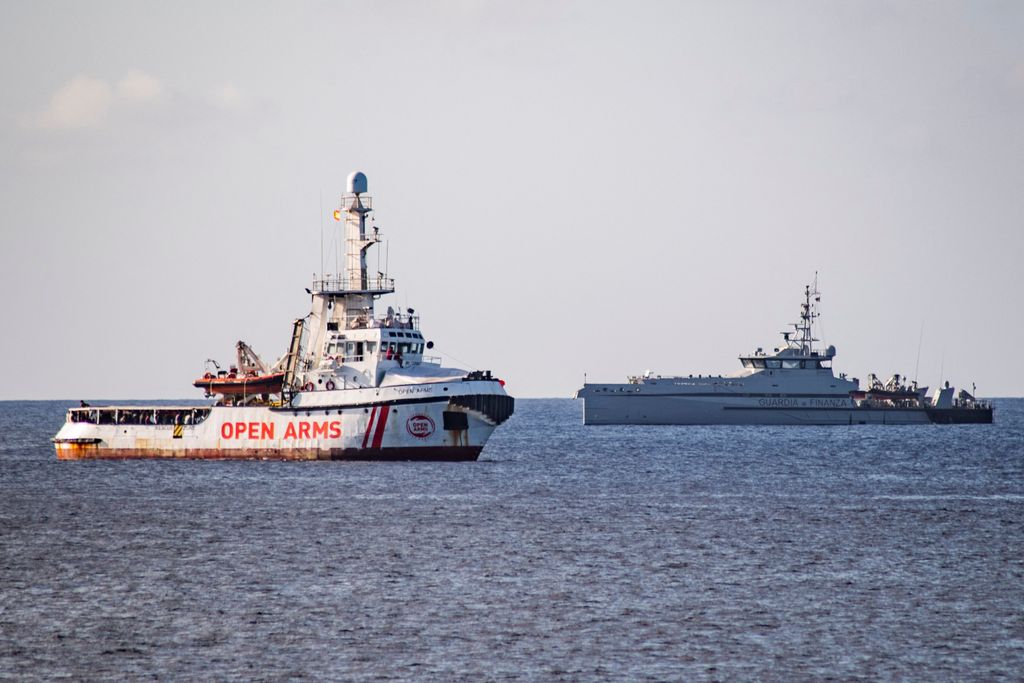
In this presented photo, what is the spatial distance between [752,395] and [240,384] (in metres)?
72.7

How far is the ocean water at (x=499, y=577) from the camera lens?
95.7ft

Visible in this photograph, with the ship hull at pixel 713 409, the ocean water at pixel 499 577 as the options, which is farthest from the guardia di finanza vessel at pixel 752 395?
the ocean water at pixel 499 577

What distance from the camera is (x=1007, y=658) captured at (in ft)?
95.3

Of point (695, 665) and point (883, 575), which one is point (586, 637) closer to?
point (695, 665)

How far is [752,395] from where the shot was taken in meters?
137

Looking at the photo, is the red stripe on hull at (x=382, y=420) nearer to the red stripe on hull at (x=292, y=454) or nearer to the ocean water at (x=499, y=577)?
the red stripe on hull at (x=292, y=454)

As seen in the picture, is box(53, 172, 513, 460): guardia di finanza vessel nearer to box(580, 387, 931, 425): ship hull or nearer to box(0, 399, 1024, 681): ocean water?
box(0, 399, 1024, 681): ocean water

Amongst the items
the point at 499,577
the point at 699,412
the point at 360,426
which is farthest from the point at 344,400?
the point at 699,412

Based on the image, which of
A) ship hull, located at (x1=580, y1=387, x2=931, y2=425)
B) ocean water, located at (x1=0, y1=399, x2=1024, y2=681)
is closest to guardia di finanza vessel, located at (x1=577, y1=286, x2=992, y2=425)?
ship hull, located at (x1=580, y1=387, x2=931, y2=425)

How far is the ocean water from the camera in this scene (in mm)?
29172

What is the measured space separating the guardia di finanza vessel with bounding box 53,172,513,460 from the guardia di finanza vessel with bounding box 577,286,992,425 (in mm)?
64976

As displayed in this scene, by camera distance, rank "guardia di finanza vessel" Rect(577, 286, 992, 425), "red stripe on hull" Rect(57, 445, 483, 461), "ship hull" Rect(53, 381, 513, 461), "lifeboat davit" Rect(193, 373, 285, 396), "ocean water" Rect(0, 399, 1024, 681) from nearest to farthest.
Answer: "ocean water" Rect(0, 399, 1024, 681), "ship hull" Rect(53, 381, 513, 461), "red stripe on hull" Rect(57, 445, 483, 461), "lifeboat davit" Rect(193, 373, 285, 396), "guardia di finanza vessel" Rect(577, 286, 992, 425)

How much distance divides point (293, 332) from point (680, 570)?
40036mm

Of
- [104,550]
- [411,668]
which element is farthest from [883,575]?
[104,550]
